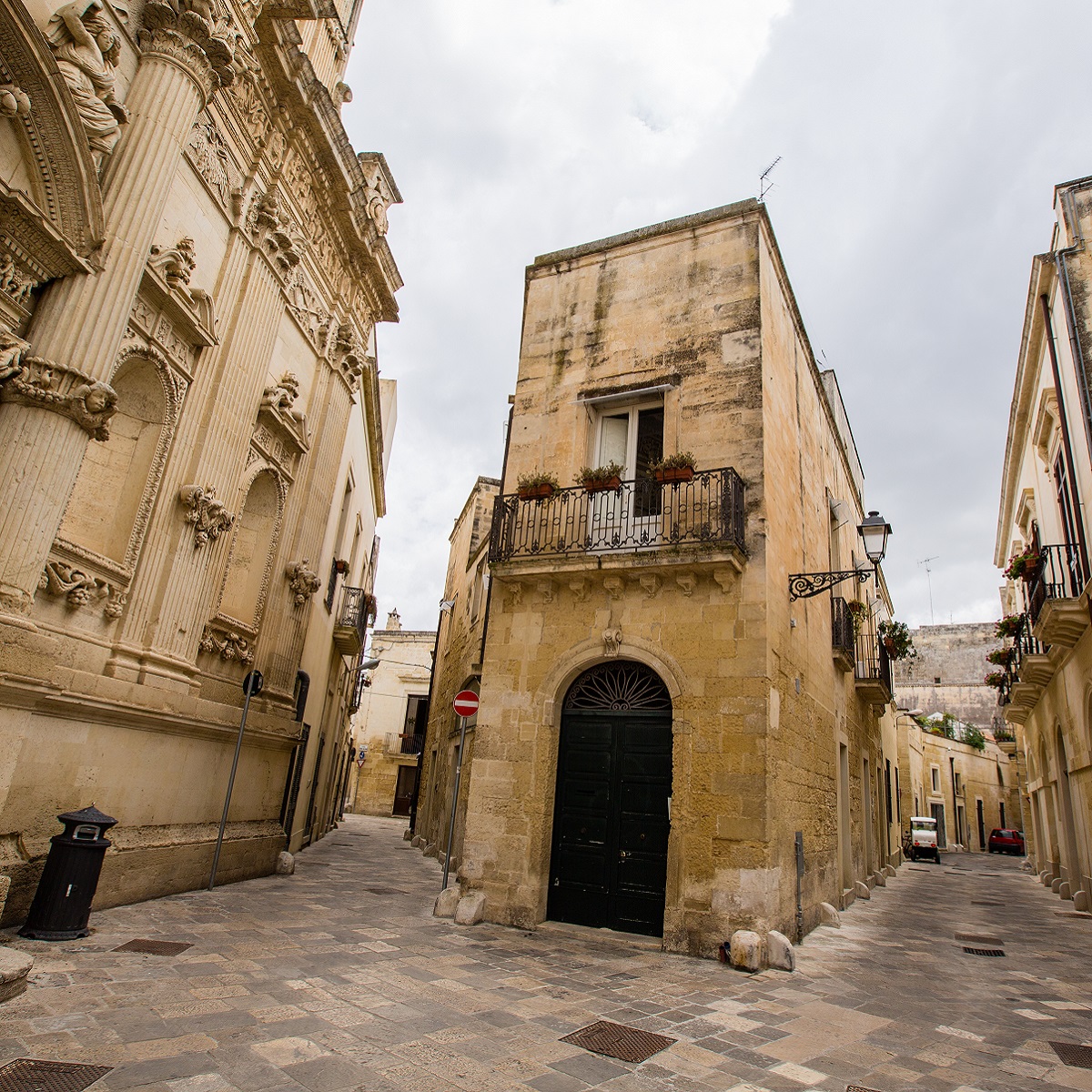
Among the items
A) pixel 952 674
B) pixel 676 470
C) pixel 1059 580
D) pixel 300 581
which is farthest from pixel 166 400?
pixel 952 674

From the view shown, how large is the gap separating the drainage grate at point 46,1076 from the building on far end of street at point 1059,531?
11631 mm

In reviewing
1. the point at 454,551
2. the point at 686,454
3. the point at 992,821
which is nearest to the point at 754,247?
the point at 686,454

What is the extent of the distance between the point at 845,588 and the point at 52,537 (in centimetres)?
1294

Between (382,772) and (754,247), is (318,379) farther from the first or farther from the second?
(382,772)

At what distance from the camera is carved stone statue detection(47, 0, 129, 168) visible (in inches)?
240

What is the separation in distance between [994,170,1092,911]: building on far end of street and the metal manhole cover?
690cm

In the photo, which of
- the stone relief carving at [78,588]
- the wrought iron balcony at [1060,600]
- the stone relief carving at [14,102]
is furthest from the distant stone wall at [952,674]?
the stone relief carving at [14,102]

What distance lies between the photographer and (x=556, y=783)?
797cm

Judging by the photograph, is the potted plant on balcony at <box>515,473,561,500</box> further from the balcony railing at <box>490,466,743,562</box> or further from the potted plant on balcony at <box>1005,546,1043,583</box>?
the potted plant on balcony at <box>1005,546,1043,583</box>

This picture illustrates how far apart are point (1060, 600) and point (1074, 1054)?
23.4 feet

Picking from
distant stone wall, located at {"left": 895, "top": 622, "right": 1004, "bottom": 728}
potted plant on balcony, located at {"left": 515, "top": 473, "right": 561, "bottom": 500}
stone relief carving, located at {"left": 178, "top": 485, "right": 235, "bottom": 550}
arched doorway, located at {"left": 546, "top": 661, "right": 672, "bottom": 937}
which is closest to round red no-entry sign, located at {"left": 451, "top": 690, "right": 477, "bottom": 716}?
arched doorway, located at {"left": 546, "top": 661, "right": 672, "bottom": 937}

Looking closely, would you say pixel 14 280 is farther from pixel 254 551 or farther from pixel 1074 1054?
pixel 1074 1054

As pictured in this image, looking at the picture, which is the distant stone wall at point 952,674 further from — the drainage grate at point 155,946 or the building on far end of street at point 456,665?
the drainage grate at point 155,946

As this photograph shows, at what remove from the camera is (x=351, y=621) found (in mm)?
17094
